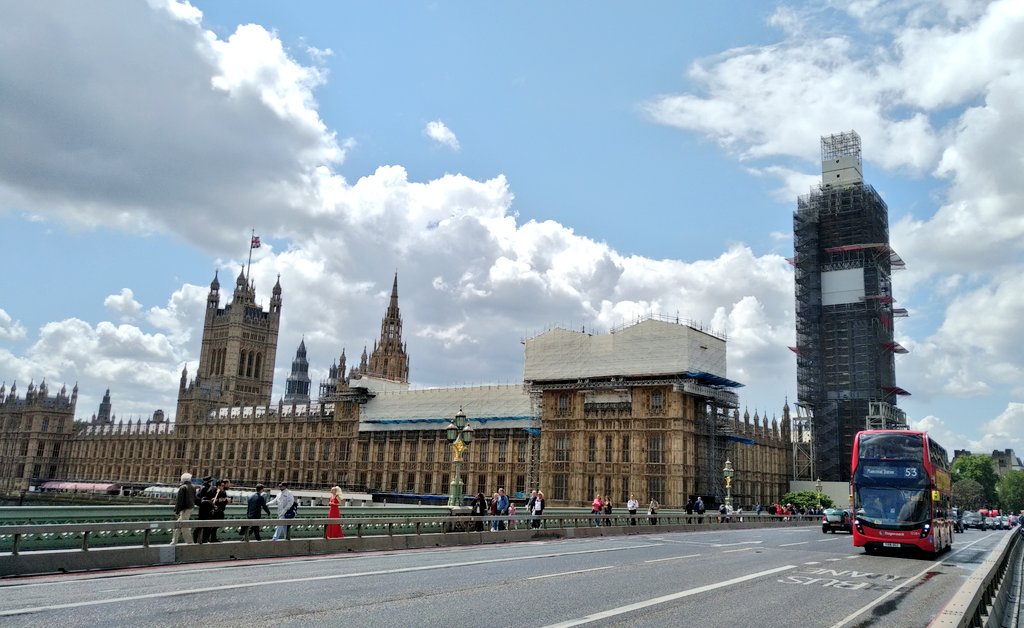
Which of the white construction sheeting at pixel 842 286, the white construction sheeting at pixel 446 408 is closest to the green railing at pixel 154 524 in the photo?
the white construction sheeting at pixel 446 408

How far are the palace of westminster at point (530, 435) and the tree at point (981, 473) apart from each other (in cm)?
7713

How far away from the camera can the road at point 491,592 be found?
11164mm

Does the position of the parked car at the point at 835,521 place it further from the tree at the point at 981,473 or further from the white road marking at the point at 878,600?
the tree at the point at 981,473

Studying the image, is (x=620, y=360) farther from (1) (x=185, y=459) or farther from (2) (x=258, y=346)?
(2) (x=258, y=346)

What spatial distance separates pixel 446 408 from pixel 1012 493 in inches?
5263

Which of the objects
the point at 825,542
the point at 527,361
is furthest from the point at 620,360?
the point at 825,542

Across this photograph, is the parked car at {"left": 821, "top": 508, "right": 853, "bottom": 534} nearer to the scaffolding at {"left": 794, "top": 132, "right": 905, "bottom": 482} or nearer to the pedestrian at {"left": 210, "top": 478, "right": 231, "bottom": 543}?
the pedestrian at {"left": 210, "top": 478, "right": 231, "bottom": 543}

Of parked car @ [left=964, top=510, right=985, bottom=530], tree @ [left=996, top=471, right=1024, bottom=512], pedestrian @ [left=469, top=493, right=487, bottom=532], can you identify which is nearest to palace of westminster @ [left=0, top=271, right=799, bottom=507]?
parked car @ [left=964, top=510, right=985, bottom=530]

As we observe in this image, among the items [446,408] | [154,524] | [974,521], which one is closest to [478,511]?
[154,524]

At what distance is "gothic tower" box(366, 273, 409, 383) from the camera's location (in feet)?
488

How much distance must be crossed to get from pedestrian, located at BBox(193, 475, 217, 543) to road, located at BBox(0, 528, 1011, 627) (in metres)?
1.72

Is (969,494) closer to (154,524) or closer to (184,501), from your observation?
(184,501)

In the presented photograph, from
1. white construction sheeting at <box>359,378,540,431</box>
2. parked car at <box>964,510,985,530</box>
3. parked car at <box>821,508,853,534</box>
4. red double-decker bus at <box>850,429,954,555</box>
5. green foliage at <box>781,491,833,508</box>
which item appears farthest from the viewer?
white construction sheeting at <box>359,378,540,431</box>

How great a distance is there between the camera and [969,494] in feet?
463
